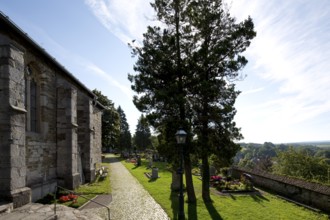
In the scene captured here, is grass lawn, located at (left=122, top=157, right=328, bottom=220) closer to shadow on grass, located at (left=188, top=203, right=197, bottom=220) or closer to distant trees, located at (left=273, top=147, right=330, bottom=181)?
shadow on grass, located at (left=188, top=203, right=197, bottom=220)

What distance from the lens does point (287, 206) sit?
13766 millimetres

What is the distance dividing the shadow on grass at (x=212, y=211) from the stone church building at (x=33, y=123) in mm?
7303

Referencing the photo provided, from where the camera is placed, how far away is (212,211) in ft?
39.8

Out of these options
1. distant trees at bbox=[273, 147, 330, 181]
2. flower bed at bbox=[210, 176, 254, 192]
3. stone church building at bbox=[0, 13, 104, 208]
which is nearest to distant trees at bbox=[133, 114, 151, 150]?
distant trees at bbox=[273, 147, 330, 181]

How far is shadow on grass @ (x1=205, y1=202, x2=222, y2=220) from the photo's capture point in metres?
11.2

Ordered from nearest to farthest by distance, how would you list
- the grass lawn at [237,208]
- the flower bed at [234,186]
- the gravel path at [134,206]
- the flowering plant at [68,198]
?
the gravel path at [134,206]
the grass lawn at [237,208]
the flowering plant at [68,198]
the flower bed at [234,186]

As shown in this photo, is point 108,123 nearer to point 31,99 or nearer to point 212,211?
point 31,99

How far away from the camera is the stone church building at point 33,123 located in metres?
9.17

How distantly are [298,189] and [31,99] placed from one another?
1490cm

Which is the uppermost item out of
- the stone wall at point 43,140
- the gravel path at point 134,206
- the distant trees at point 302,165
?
the stone wall at point 43,140

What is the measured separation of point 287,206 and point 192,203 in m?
4.91

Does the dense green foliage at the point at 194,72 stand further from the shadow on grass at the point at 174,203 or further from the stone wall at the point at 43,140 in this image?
the stone wall at the point at 43,140

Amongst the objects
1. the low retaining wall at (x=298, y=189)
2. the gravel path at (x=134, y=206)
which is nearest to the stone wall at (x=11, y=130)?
the gravel path at (x=134, y=206)

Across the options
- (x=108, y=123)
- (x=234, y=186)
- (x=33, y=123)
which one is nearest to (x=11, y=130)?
(x=33, y=123)
